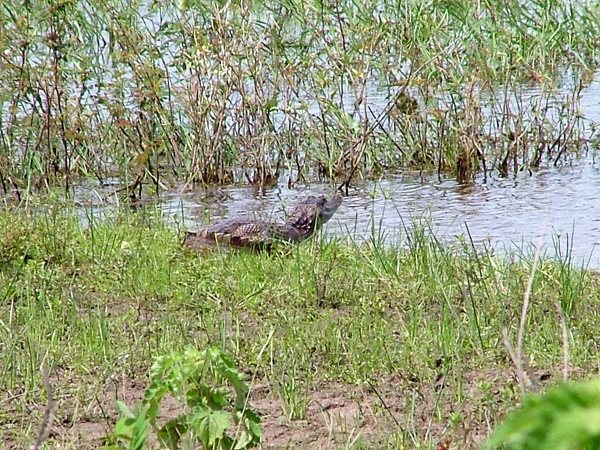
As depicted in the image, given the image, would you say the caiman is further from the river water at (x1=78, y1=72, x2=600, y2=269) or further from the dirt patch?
the dirt patch

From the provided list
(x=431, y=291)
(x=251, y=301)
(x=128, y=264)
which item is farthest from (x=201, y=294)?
(x=431, y=291)

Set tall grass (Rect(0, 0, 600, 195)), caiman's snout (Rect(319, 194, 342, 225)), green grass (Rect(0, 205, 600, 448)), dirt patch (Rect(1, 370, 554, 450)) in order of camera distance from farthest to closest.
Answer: tall grass (Rect(0, 0, 600, 195))
caiman's snout (Rect(319, 194, 342, 225))
green grass (Rect(0, 205, 600, 448))
dirt patch (Rect(1, 370, 554, 450))

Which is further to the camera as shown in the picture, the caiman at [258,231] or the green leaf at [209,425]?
the caiman at [258,231]

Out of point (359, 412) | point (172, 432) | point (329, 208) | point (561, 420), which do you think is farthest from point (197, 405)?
point (329, 208)

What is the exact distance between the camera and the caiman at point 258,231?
532cm

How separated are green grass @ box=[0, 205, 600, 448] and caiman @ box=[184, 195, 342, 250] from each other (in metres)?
0.15

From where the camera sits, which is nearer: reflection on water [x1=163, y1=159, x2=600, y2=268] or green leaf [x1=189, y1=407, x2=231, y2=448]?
green leaf [x1=189, y1=407, x2=231, y2=448]

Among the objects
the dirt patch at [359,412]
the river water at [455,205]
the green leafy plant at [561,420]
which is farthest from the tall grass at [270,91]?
the green leafy plant at [561,420]

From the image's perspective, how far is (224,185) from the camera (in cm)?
791

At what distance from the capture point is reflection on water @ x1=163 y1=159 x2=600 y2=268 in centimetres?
621

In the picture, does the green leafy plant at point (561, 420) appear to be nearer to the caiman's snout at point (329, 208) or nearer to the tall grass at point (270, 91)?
the caiman's snout at point (329, 208)

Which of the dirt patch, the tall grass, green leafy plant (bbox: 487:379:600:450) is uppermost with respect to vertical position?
the tall grass

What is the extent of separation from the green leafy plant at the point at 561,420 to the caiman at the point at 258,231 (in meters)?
4.13

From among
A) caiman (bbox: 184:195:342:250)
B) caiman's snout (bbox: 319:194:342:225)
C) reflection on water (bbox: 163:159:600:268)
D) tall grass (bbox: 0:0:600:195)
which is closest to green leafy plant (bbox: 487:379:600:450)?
caiman (bbox: 184:195:342:250)
